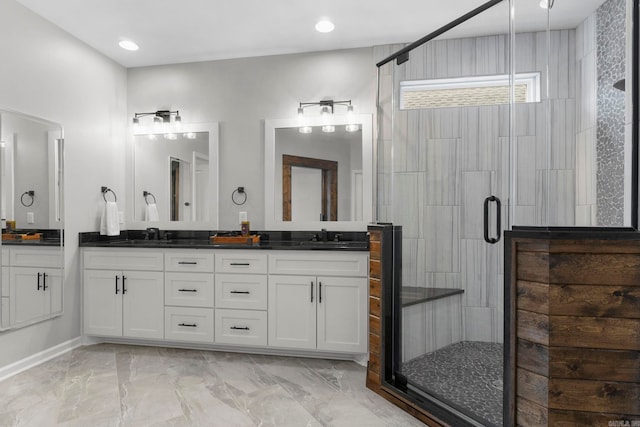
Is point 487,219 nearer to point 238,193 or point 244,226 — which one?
point 244,226

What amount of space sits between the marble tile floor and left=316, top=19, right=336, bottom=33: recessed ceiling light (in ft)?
8.48

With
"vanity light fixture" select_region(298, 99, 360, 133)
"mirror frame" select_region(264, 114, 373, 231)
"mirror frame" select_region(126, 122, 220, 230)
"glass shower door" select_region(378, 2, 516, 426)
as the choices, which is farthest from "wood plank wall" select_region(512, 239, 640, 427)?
"mirror frame" select_region(126, 122, 220, 230)

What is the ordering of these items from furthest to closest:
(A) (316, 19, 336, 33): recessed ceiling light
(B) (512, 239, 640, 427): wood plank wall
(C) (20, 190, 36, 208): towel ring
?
(A) (316, 19, 336, 33): recessed ceiling light < (C) (20, 190, 36, 208): towel ring < (B) (512, 239, 640, 427): wood plank wall

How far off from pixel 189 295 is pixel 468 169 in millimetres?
2312

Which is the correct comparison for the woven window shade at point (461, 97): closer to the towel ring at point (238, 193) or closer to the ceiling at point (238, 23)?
the ceiling at point (238, 23)

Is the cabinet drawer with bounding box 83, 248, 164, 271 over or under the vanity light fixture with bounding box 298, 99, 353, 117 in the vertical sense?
under

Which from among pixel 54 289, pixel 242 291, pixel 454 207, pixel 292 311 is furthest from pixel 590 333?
pixel 54 289

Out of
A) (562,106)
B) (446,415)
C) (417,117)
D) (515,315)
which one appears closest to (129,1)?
(417,117)

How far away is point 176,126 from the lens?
3.85 m

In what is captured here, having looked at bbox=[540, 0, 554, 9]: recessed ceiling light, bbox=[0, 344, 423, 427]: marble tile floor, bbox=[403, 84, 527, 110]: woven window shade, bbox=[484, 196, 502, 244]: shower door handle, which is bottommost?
bbox=[0, 344, 423, 427]: marble tile floor

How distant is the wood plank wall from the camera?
5.06ft

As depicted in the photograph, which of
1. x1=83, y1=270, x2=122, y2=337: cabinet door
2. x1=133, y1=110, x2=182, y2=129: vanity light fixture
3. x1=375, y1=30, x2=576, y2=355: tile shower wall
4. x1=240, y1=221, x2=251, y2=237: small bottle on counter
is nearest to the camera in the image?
x1=375, y1=30, x2=576, y2=355: tile shower wall

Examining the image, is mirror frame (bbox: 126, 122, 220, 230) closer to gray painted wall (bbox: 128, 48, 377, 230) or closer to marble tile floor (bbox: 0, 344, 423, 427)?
gray painted wall (bbox: 128, 48, 377, 230)

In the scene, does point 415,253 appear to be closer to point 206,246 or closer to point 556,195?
point 556,195
